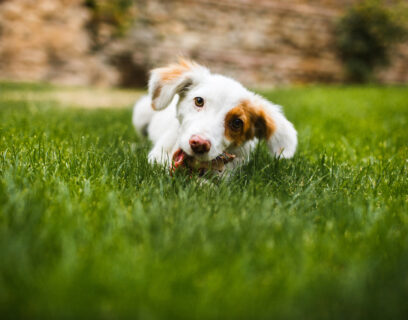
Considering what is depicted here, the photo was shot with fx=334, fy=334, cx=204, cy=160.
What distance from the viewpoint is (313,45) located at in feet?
38.8

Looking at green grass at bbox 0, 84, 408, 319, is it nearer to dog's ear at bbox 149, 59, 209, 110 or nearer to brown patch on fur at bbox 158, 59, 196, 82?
dog's ear at bbox 149, 59, 209, 110

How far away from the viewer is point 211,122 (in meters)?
1.79

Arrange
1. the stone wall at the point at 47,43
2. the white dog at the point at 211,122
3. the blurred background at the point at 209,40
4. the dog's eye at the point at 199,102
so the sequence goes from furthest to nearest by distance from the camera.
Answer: the blurred background at the point at 209,40, the stone wall at the point at 47,43, the dog's eye at the point at 199,102, the white dog at the point at 211,122

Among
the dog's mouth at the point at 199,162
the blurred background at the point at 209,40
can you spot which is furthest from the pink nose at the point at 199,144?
the blurred background at the point at 209,40

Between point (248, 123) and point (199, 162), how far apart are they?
0.38 metres

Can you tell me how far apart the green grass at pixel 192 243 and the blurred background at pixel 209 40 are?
8.52m

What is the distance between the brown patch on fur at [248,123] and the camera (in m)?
1.86

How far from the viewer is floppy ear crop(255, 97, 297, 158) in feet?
6.62

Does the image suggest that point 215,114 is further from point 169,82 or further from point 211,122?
point 169,82

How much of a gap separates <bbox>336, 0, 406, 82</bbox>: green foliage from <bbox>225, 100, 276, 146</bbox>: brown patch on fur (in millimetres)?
10982

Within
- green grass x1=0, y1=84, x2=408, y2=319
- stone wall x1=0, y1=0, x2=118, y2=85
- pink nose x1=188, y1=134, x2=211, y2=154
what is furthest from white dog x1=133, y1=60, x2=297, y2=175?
stone wall x1=0, y1=0, x2=118, y2=85

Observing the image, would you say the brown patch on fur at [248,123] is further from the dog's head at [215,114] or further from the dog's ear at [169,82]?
the dog's ear at [169,82]

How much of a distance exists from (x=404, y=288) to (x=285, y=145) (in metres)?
1.16

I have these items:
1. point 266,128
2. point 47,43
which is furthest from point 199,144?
point 47,43
